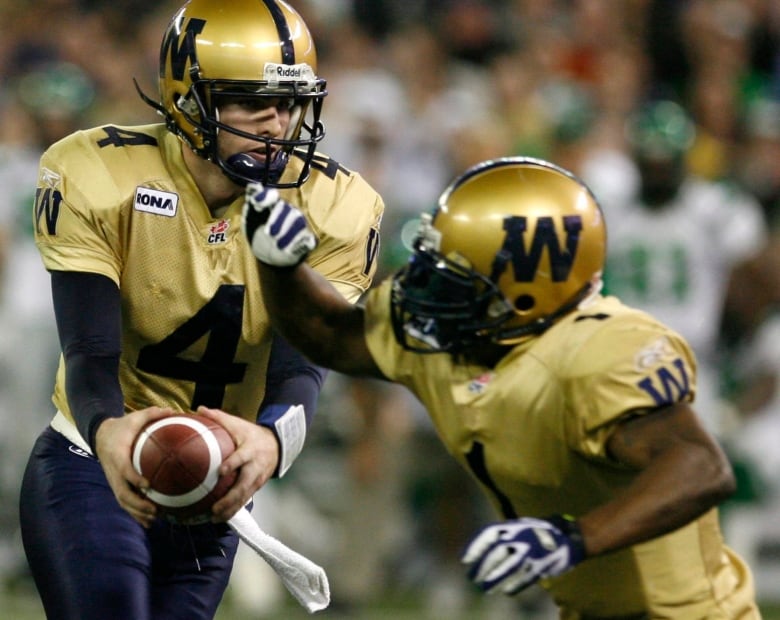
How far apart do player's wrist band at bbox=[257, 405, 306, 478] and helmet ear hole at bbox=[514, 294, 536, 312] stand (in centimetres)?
65

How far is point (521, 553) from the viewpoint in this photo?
278cm

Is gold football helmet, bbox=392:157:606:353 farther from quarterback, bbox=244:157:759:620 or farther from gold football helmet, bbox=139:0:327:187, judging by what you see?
gold football helmet, bbox=139:0:327:187

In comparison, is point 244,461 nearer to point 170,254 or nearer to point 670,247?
point 170,254

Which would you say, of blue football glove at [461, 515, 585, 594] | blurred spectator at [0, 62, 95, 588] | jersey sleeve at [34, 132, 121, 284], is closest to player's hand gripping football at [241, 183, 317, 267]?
Answer: jersey sleeve at [34, 132, 121, 284]

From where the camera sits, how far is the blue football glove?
2.78 metres

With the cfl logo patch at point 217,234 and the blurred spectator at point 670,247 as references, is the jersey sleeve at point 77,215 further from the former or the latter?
the blurred spectator at point 670,247

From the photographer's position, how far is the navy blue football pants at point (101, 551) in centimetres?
344

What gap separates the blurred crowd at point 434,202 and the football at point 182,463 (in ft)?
11.3

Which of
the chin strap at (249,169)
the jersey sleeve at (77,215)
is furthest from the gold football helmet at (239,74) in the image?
the jersey sleeve at (77,215)

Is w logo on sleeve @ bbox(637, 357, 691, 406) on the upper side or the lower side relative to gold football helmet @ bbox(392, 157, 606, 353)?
lower

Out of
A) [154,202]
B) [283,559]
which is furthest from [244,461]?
[154,202]

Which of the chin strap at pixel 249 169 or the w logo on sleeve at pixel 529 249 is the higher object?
the w logo on sleeve at pixel 529 249

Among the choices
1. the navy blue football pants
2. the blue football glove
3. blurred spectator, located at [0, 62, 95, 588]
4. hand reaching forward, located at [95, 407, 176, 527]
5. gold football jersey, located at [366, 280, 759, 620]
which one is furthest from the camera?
blurred spectator, located at [0, 62, 95, 588]

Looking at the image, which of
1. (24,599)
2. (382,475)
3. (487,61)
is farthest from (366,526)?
(487,61)
